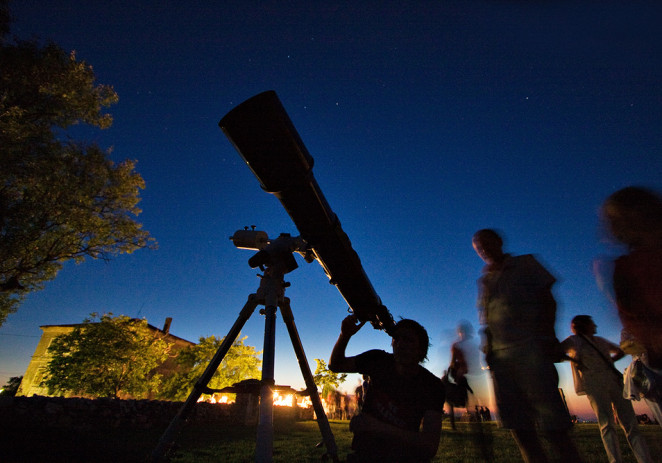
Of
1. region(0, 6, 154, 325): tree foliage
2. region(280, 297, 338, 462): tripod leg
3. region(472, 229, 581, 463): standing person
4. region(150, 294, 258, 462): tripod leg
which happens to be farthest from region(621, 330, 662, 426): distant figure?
region(0, 6, 154, 325): tree foliage

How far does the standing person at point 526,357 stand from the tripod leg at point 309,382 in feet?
6.59

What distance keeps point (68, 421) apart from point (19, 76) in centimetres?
1408

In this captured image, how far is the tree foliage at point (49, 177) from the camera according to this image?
476 inches

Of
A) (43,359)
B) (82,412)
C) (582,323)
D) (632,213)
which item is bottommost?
(82,412)

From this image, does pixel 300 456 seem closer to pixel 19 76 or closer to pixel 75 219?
pixel 75 219

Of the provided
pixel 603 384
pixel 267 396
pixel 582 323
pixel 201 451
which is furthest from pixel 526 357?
pixel 201 451

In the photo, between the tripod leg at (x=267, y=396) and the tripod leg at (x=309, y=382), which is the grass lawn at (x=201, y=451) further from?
the tripod leg at (x=267, y=396)

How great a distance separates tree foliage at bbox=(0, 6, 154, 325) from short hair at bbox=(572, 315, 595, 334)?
56.6 feet

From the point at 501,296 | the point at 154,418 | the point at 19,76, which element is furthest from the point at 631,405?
the point at 19,76

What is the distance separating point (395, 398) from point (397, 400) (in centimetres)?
2

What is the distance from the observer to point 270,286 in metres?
3.42

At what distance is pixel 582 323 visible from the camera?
3.65m

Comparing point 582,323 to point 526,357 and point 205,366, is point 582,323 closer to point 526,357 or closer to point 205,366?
point 526,357

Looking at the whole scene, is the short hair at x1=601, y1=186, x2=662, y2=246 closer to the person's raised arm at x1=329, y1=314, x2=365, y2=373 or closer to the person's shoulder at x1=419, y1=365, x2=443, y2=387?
the person's shoulder at x1=419, y1=365, x2=443, y2=387
